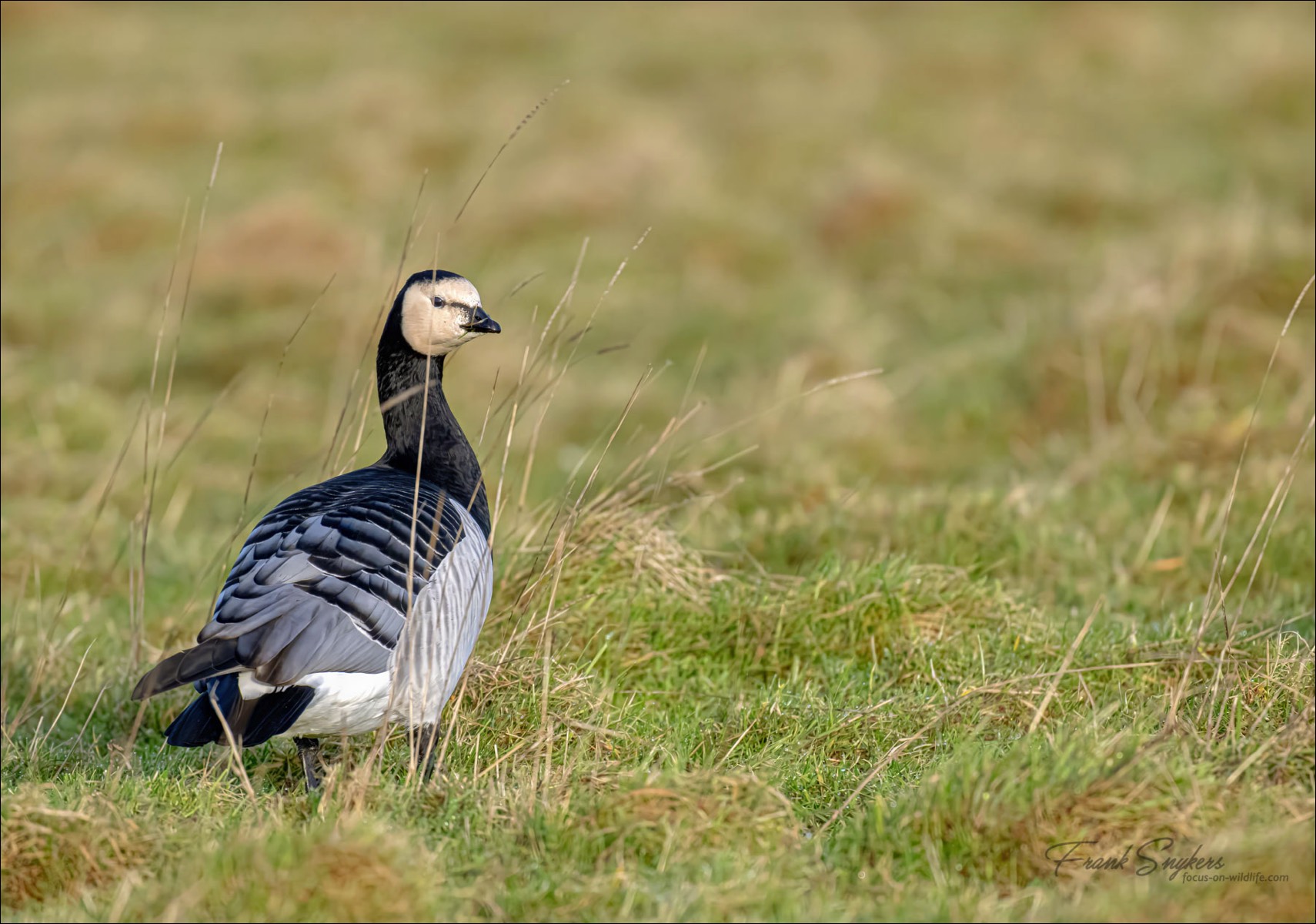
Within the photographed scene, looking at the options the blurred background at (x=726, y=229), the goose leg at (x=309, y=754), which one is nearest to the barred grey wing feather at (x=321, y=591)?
the goose leg at (x=309, y=754)

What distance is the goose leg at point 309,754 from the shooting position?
4.12 metres

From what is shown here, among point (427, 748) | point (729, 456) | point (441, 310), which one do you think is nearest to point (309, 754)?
point (427, 748)

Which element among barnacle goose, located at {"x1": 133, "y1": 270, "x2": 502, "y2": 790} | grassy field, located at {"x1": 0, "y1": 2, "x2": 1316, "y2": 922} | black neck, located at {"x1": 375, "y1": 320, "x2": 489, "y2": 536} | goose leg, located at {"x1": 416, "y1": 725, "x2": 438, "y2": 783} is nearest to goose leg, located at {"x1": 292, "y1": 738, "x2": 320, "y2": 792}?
barnacle goose, located at {"x1": 133, "y1": 270, "x2": 502, "y2": 790}

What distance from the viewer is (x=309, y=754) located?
4215 millimetres

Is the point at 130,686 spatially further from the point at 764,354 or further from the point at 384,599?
the point at 764,354

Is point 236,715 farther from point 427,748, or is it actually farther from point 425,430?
point 425,430

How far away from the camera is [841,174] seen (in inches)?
562

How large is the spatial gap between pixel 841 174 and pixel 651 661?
33.2 ft

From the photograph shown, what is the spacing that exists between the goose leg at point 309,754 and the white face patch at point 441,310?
1.41 meters

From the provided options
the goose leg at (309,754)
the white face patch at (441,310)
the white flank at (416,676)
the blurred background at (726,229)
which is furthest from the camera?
the blurred background at (726,229)

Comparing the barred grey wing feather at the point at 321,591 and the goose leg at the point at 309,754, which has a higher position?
the barred grey wing feather at the point at 321,591

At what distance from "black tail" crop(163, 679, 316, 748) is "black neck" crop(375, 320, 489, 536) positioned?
1152 millimetres

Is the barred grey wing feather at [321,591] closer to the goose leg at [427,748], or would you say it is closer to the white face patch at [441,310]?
the goose leg at [427,748]

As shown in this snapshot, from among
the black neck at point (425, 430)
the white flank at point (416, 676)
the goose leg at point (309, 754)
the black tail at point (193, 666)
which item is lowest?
the goose leg at point (309, 754)
